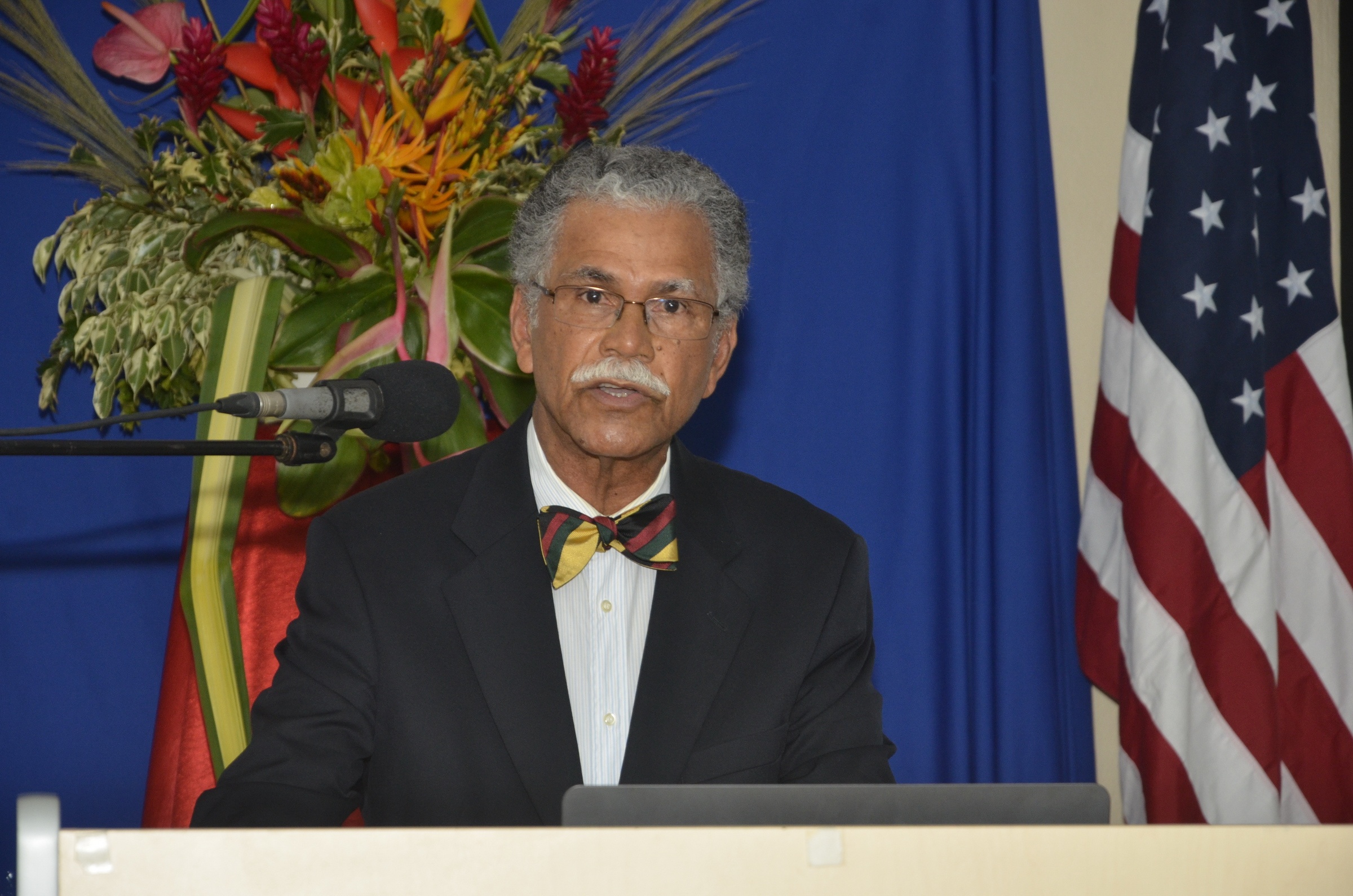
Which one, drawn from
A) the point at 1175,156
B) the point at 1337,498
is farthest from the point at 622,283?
the point at 1337,498

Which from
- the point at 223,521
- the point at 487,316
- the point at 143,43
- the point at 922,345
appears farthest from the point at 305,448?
A: the point at 922,345

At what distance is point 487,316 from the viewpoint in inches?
82.4

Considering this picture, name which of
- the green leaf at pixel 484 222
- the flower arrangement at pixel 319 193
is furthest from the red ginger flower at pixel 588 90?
the green leaf at pixel 484 222

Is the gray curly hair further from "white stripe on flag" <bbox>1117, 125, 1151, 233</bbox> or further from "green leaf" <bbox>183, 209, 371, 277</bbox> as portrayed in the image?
"white stripe on flag" <bbox>1117, 125, 1151, 233</bbox>

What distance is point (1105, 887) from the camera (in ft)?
2.89

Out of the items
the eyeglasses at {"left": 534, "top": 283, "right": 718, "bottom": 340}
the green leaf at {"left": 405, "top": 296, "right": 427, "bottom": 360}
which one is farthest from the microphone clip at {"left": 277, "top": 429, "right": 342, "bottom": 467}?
the green leaf at {"left": 405, "top": 296, "right": 427, "bottom": 360}

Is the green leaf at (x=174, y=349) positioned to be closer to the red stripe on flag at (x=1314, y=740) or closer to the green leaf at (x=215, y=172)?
the green leaf at (x=215, y=172)

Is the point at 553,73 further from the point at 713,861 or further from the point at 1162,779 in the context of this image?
the point at 1162,779

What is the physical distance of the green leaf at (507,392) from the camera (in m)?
2.16

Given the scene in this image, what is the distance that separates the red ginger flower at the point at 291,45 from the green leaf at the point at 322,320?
368mm

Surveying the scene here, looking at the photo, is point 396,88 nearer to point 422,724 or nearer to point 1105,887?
point 422,724

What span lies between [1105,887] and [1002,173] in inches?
85.1

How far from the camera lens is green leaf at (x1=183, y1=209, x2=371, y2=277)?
2.00 m

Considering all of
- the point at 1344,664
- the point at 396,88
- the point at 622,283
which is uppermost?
the point at 396,88
